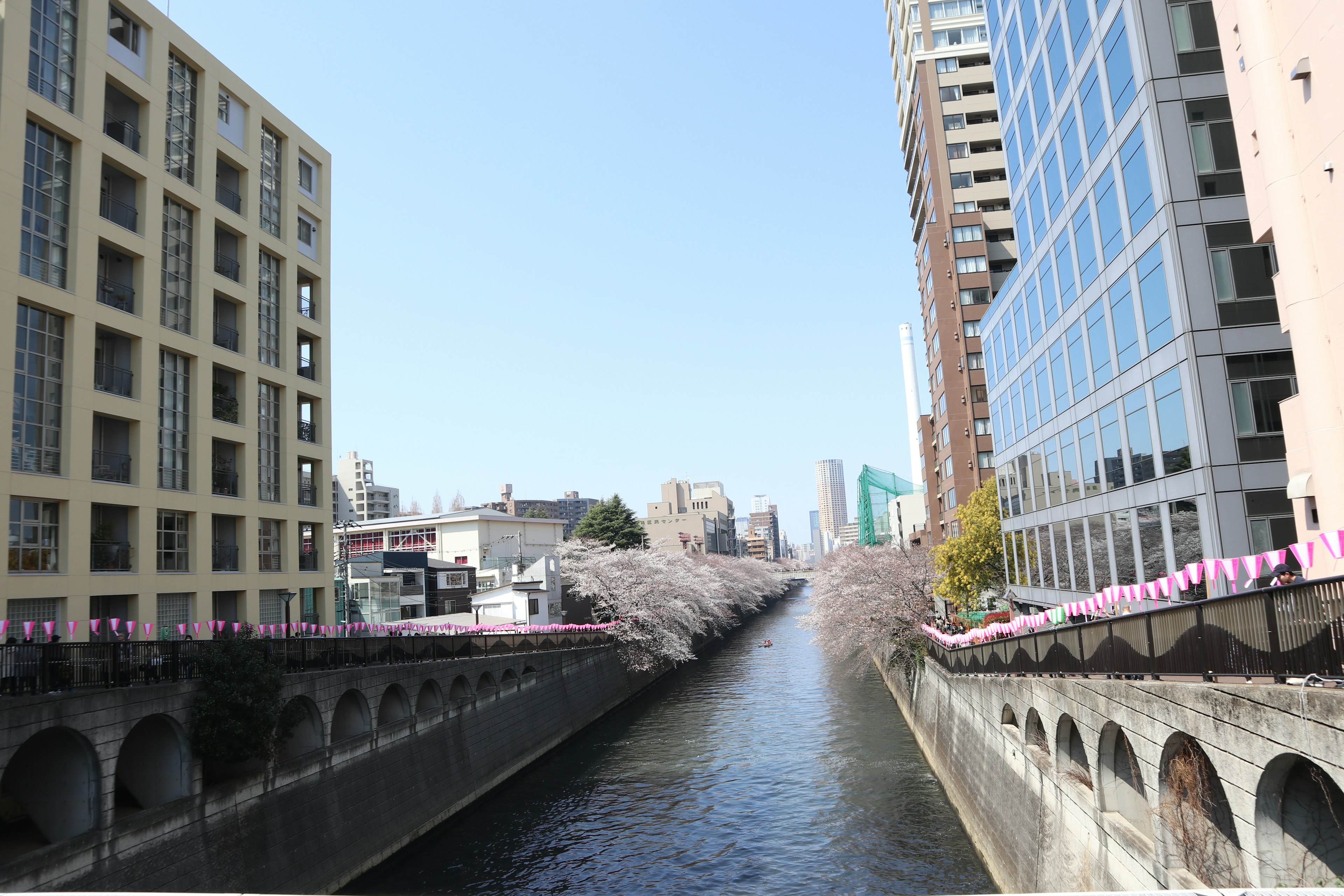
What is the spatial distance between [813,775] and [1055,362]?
17.9 m

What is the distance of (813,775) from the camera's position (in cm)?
3136

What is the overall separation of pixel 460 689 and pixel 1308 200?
30.9 metres

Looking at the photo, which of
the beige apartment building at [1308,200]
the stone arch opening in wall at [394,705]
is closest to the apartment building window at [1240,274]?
the beige apartment building at [1308,200]

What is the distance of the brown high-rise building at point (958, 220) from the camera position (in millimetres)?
65062

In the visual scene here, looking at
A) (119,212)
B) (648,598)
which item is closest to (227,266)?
(119,212)

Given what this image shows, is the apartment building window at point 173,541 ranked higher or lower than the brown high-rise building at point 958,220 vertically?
lower

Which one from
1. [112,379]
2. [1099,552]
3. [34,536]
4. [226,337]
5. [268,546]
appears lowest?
[1099,552]

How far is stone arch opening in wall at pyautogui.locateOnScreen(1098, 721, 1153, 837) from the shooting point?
1417 centimetres

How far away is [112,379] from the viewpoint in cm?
2631

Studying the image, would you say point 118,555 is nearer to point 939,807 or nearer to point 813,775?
point 813,775

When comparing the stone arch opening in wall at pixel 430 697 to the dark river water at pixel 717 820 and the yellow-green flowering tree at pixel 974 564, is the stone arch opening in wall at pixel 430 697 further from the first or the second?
the yellow-green flowering tree at pixel 974 564

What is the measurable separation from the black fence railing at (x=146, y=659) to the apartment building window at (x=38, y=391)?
488 centimetres

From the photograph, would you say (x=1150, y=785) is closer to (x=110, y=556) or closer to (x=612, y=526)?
(x=110, y=556)

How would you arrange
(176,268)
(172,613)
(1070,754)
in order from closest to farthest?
(1070,754), (172,613), (176,268)
